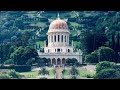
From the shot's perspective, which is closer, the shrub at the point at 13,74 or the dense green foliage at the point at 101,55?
the shrub at the point at 13,74

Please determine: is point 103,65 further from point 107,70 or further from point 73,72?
point 73,72

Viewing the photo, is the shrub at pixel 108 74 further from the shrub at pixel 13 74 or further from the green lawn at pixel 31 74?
the shrub at pixel 13 74

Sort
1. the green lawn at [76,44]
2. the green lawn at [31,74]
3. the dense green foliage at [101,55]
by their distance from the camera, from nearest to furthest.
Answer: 1. the green lawn at [31,74]
2. the dense green foliage at [101,55]
3. the green lawn at [76,44]

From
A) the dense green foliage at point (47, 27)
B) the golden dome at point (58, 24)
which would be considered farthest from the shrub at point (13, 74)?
the golden dome at point (58, 24)

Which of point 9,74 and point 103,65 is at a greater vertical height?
point 103,65

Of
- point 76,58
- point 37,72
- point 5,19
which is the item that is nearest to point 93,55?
point 76,58

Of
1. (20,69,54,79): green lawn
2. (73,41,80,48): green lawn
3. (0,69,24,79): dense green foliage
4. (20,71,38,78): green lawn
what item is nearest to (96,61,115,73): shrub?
(73,41,80,48): green lawn

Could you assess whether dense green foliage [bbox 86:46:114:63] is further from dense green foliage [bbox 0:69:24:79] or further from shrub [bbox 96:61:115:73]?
dense green foliage [bbox 0:69:24:79]

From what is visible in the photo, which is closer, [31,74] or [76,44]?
[31,74]

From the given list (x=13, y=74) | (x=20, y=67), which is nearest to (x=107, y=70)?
(x=20, y=67)
